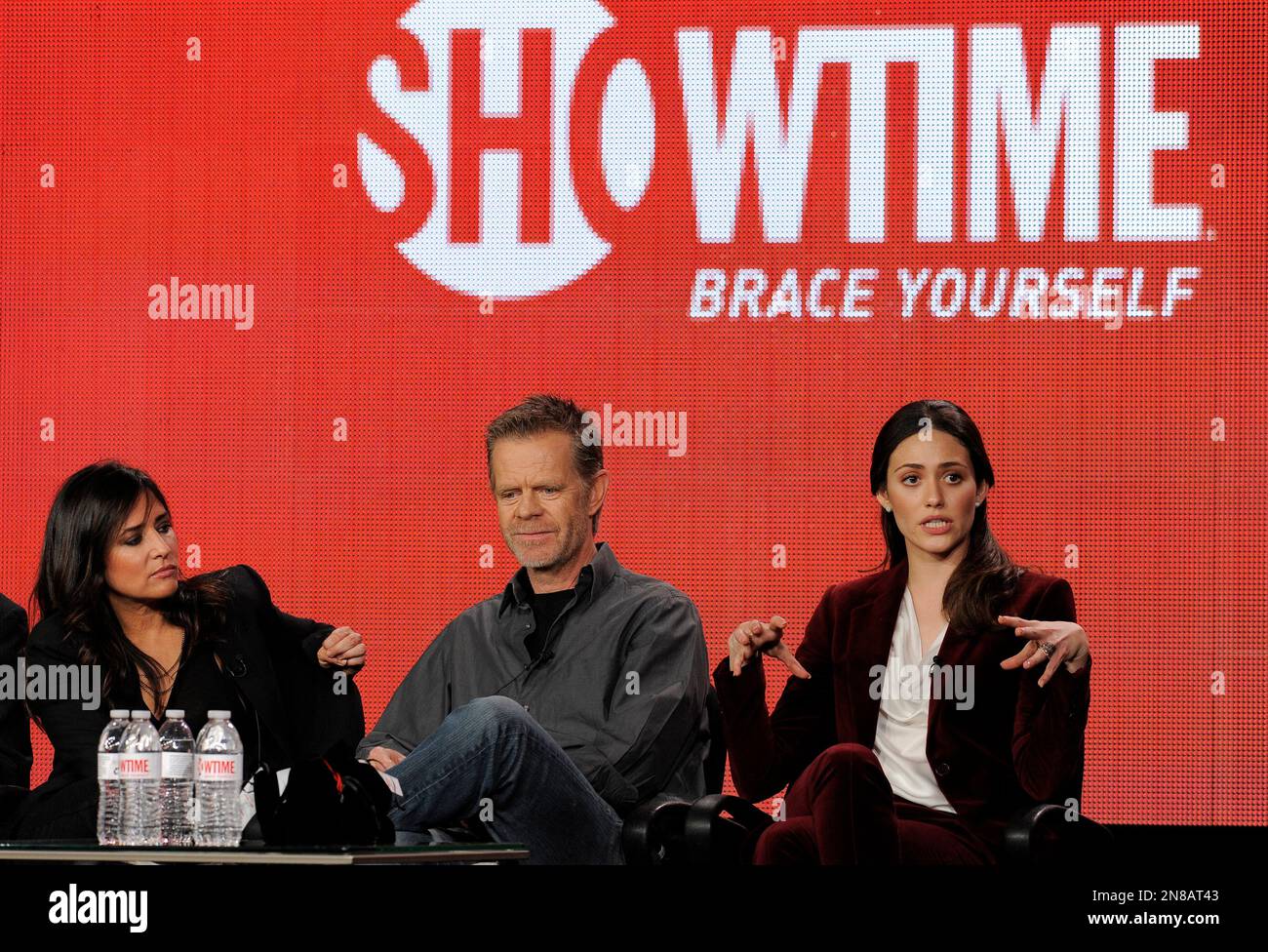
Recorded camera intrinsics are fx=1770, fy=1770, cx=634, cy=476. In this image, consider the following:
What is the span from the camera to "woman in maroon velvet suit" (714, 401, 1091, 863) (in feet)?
11.1

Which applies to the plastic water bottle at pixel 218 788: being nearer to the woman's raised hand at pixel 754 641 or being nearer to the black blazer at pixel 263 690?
the black blazer at pixel 263 690

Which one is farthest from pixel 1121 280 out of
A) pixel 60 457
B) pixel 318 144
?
pixel 60 457

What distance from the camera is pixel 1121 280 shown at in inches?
187

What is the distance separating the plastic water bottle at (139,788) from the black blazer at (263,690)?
1.09 ft

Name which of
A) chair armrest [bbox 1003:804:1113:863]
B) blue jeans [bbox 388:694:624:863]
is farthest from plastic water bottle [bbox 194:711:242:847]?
chair armrest [bbox 1003:804:1113:863]

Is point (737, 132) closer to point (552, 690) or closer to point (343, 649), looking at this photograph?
point (552, 690)

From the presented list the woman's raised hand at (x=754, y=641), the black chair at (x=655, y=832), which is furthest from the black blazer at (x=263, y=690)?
the woman's raised hand at (x=754, y=641)

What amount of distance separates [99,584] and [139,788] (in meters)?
0.72

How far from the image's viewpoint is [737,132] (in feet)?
16.0

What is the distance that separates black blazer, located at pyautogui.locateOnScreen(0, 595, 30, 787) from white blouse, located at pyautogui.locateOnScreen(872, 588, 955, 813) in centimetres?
198

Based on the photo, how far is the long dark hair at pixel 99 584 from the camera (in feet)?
12.7

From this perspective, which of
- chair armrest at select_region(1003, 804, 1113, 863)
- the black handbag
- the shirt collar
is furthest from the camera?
the shirt collar

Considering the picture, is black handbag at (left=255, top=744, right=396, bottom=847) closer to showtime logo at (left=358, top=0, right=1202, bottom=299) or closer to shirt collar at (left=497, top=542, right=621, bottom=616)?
shirt collar at (left=497, top=542, right=621, bottom=616)
